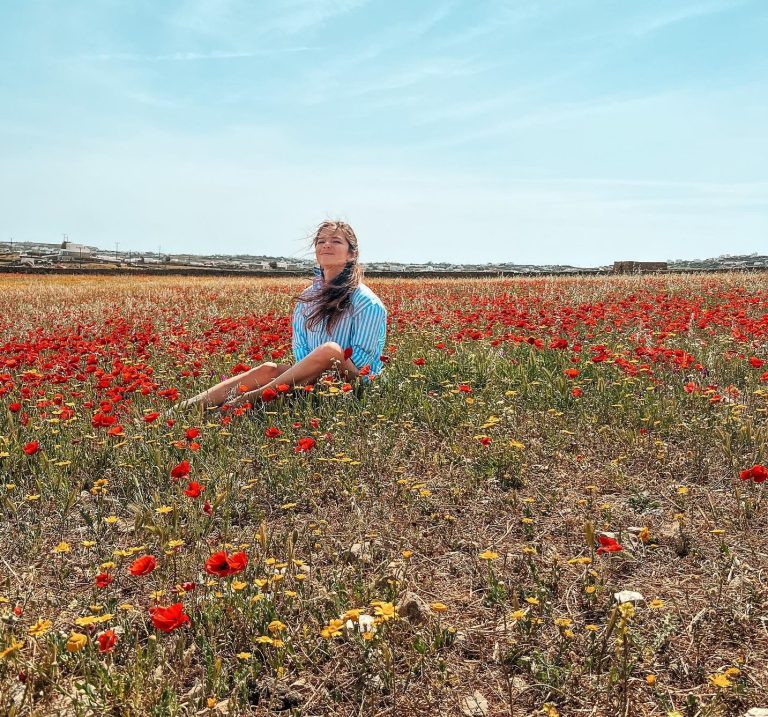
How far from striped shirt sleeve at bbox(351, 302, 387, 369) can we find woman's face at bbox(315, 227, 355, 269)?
0.49m

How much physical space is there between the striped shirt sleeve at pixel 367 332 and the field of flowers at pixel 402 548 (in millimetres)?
287

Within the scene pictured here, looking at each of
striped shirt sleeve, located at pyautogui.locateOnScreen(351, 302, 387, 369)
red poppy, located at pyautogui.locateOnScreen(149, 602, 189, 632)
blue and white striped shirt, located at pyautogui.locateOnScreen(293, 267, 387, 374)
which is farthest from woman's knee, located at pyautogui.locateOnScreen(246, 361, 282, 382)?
red poppy, located at pyautogui.locateOnScreen(149, 602, 189, 632)

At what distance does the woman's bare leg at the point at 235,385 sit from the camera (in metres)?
5.46

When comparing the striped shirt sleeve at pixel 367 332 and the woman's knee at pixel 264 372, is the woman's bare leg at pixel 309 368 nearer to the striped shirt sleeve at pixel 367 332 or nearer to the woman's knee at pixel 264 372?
the woman's knee at pixel 264 372

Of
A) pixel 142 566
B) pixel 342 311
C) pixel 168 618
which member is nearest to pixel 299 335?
pixel 342 311

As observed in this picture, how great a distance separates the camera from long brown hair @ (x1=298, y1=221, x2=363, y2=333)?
6.07m

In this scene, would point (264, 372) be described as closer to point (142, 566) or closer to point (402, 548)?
point (402, 548)

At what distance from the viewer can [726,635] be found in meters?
2.70

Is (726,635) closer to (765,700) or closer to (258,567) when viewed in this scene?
(765,700)

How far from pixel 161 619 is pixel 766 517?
3064mm

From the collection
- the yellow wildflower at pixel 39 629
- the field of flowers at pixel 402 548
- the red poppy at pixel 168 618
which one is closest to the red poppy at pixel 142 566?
the field of flowers at pixel 402 548

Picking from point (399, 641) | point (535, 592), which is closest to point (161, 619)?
point (399, 641)

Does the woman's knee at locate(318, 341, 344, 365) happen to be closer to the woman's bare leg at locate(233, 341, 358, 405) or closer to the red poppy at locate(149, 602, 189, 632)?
the woman's bare leg at locate(233, 341, 358, 405)

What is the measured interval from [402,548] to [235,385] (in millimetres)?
2619
